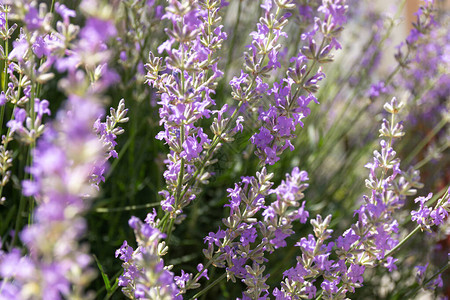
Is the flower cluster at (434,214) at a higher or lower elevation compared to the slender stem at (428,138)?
higher

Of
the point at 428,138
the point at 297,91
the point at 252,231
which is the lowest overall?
the point at 428,138

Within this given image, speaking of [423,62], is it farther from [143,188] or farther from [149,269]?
[149,269]

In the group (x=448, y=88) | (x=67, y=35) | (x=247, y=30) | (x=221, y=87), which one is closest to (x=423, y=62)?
(x=448, y=88)

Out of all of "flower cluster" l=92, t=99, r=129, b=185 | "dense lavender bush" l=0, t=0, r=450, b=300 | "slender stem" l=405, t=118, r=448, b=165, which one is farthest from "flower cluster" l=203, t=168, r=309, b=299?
"slender stem" l=405, t=118, r=448, b=165

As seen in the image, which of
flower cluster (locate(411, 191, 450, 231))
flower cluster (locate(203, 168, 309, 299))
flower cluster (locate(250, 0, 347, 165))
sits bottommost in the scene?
flower cluster (locate(203, 168, 309, 299))

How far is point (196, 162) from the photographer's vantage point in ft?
2.30

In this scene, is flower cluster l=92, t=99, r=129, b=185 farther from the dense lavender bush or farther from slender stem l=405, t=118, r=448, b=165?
slender stem l=405, t=118, r=448, b=165

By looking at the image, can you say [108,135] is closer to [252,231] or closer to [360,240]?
[252,231]

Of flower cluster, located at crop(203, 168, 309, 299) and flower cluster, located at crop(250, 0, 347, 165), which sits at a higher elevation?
flower cluster, located at crop(250, 0, 347, 165)

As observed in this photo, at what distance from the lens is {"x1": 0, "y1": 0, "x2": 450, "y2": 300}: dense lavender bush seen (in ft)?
1.07

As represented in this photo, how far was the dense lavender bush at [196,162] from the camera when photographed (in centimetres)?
33

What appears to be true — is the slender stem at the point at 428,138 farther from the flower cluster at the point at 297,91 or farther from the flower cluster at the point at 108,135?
the flower cluster at the point at 108,135

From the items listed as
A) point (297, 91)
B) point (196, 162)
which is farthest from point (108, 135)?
point (297, 91)

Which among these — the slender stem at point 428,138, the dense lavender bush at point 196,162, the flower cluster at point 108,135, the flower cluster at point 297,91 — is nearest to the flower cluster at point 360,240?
the dense lavender bush at point 196,162
